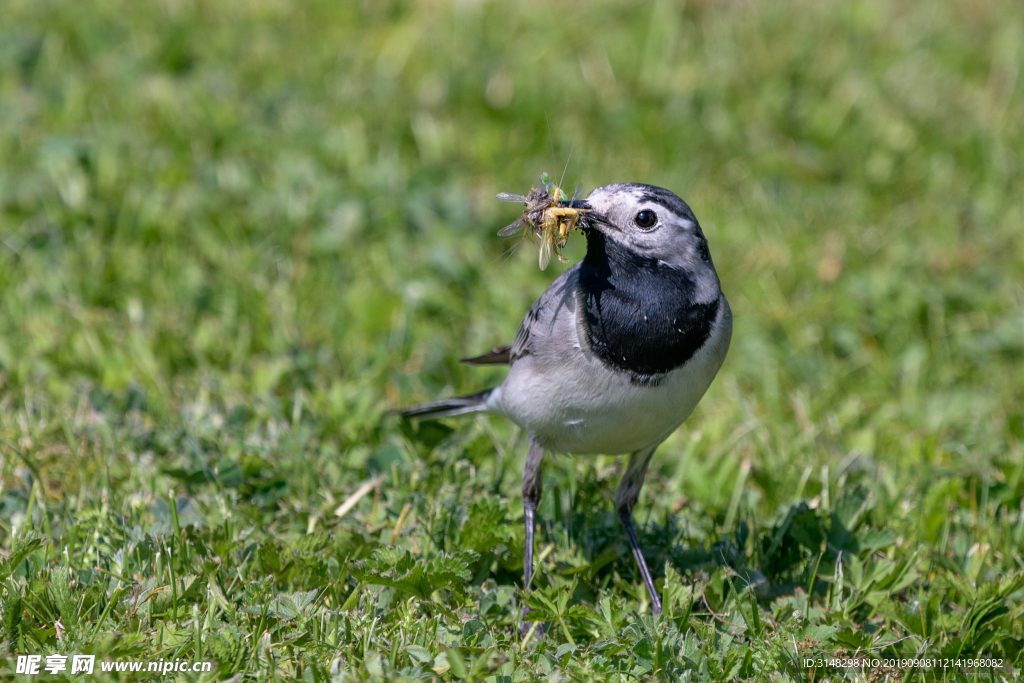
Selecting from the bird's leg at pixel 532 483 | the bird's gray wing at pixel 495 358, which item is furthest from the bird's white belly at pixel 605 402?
the bird's gray wing at pixel 495 358

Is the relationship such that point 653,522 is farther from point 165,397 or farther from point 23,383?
point 23,383

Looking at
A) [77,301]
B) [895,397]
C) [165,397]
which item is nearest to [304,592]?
[165,397]

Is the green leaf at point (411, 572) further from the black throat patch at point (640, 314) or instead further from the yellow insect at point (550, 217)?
the yellow insect at point (550, 217)

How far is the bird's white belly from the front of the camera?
3605mm

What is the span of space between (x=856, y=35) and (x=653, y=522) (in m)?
5.78

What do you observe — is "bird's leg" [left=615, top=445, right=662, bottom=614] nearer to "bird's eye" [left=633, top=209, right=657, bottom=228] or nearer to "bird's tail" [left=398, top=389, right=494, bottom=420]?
"bird's tail" [left=398, top=389, right=494, bottom=420]

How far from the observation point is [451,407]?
4590 millimetres

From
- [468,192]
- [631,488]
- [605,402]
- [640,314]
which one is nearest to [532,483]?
[631,488]

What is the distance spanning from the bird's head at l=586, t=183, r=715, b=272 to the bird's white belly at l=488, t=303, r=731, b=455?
375 millimetres

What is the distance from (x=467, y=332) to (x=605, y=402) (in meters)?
2.31

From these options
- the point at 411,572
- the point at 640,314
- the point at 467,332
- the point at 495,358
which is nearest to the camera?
the point at 411,572

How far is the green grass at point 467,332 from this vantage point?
3.55 metres

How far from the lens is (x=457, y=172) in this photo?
6.91 metres

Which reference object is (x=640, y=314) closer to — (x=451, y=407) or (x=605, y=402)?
(x=605, y=402)
